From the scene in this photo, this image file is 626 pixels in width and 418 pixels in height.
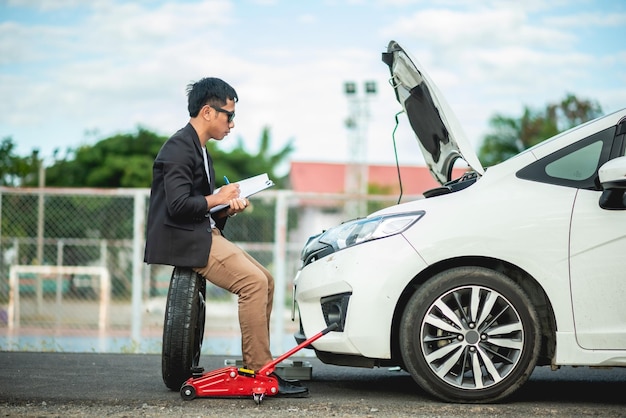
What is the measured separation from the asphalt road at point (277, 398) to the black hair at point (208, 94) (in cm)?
171

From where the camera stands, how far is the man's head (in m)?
5.07

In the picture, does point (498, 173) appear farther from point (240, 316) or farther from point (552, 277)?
point (240, 316)

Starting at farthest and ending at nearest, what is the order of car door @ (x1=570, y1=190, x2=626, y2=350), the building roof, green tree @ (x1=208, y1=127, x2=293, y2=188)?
the building roof → green tree @ (x1=208, y1=127, x2=293, y2=188) → car door @ (x1=570, y1=190, x2=626, y2=350)

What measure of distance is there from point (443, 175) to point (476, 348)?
1914 mm

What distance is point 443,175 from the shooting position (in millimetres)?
6250

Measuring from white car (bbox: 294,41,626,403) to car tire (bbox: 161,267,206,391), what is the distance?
79 cm

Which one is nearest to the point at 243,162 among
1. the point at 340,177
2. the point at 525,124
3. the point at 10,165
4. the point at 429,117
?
the point at 340,177

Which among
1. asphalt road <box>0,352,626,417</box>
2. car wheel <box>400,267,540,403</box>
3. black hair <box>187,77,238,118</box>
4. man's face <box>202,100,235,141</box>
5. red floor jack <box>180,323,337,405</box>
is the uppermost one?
black hair <box>187,77,238,118</box>

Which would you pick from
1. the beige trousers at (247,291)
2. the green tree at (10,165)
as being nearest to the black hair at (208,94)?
the beige trousers at (247,291)

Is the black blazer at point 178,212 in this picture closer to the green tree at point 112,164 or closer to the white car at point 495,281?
the white car at point 495,281

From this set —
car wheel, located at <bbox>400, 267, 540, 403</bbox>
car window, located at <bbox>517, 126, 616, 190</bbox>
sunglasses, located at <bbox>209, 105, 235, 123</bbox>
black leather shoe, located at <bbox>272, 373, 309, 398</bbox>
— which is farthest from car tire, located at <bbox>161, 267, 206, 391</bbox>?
car window, located at <bbox>517, 126, 616, 190</bbox>

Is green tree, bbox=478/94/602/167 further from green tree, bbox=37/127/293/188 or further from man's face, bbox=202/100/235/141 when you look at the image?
man's face, bbox=202/100/235/141

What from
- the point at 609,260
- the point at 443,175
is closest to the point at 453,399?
the point at 609,260

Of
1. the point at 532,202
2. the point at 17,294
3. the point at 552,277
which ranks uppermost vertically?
the point at 532,202
